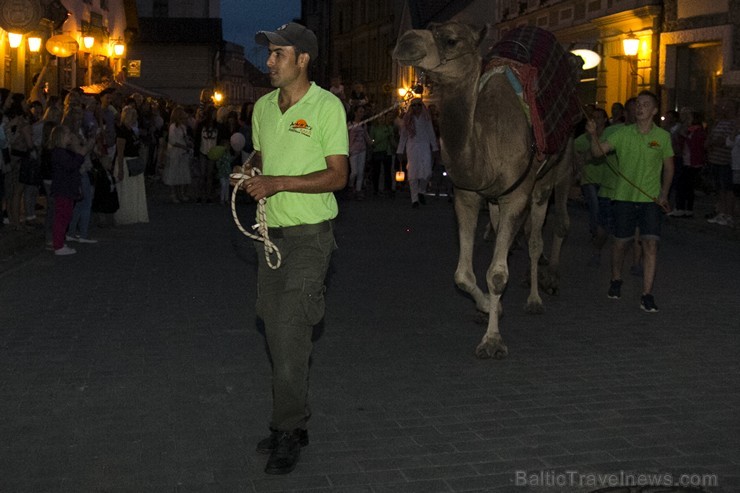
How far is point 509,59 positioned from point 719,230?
375 inches

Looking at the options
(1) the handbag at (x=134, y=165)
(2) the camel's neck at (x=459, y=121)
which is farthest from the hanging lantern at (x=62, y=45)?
(2) the camel's neck at (x=459, y=121)

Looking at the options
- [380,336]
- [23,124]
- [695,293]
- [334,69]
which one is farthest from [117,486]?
[334,69]

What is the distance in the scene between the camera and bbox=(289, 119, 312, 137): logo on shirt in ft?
18.3

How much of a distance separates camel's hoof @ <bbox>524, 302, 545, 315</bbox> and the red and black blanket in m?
1.50

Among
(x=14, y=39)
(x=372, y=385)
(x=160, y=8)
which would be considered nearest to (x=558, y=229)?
(x=372, y=385)

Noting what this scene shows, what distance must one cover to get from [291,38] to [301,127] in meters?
0.46

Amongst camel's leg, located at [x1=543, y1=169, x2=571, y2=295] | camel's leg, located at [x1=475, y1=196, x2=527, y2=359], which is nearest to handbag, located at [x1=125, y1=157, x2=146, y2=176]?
camel's leg, located at [x1=543, y1=169, x2=571, y2=295]

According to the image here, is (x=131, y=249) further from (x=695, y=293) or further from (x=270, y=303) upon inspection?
(x=270, y=303)

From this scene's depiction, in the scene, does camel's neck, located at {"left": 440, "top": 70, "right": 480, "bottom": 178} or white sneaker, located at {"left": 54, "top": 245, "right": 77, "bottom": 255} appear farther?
white sneaker, located at {"left": 54, "top": 245, "right": 77, "bottom": 255}

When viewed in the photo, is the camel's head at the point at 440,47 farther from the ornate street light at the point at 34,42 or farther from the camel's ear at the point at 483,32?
the ornate street light at the point at 34,42

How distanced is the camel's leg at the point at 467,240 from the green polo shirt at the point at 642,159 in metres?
2.15

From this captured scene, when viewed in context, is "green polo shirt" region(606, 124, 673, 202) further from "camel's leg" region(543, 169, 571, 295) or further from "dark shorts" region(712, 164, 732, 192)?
"dark shorts" region(712, 164, 732, 192)

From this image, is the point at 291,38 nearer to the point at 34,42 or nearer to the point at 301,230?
the point at 301,230

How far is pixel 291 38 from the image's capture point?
559 cm
